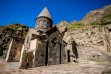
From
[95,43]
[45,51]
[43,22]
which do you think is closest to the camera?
[45,51]

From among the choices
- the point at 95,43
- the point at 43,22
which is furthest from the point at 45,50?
the point at 95,43

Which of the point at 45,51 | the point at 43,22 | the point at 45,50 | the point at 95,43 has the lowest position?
the point at 45,51

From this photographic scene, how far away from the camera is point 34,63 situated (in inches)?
392

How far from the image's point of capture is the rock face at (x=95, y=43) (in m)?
17.1

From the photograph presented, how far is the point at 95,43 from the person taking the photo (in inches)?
797

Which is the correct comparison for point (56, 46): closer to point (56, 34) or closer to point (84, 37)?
point (56, 34)

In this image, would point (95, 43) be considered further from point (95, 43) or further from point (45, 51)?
point (45, 51)

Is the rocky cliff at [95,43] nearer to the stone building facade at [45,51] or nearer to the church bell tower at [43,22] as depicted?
the stone building facade at [45,51]

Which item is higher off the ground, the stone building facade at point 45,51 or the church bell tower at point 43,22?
the church bell tower at point 43,22

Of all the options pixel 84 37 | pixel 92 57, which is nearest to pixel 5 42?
pixel 84 37

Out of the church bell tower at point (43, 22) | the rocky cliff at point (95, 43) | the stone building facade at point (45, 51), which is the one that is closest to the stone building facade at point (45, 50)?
the stone building facade at point (45, 51)

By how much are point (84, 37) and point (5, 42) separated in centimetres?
2778

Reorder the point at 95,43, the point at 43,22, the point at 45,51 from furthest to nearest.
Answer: the point at 95,43 < the point at 43,22 < the point at 45,51

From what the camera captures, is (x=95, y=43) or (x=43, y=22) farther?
(x=95, y=43)
